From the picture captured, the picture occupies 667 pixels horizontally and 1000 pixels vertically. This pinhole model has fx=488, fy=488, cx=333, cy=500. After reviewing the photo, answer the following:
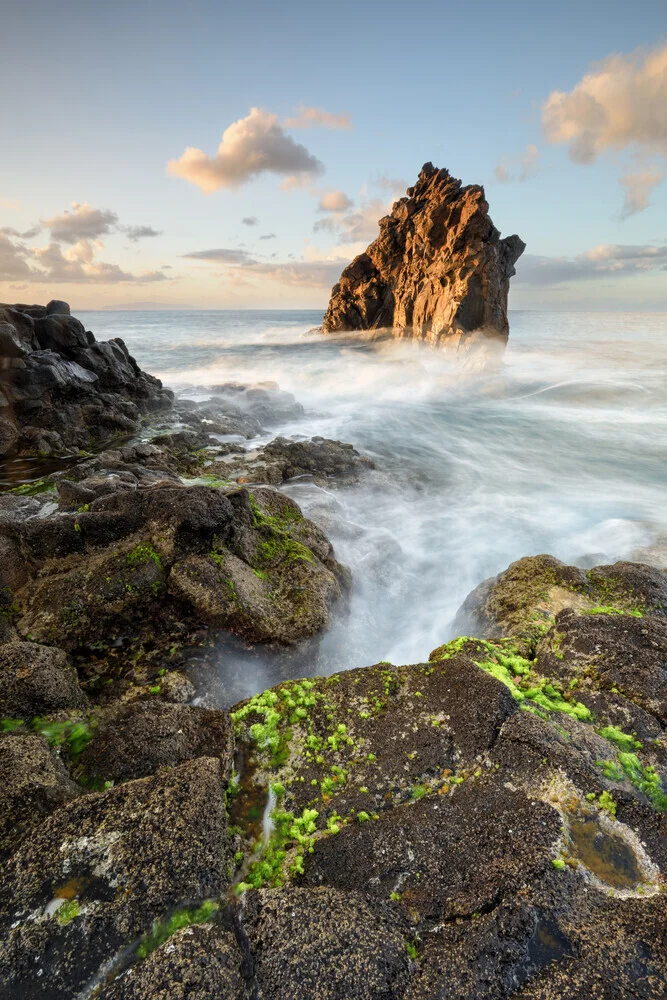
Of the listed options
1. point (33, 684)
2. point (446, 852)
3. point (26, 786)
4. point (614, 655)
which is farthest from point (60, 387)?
point (446, 852)

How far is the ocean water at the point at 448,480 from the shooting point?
33.7 ft

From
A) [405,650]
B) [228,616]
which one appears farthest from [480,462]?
[228,616]

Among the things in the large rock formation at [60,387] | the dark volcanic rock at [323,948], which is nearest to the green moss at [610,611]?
the dark volcanic rock at [323,948]

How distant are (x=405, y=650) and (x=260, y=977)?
6832 millimetres

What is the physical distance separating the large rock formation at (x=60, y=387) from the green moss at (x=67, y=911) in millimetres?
16656

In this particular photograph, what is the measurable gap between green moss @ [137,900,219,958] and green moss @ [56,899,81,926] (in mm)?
440

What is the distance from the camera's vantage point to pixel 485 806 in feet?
12.2

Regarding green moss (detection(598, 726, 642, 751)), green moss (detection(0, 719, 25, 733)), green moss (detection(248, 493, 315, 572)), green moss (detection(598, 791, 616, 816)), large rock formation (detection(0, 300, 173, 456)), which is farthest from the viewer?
large rock formation (detection(0, 300, 173, 456))

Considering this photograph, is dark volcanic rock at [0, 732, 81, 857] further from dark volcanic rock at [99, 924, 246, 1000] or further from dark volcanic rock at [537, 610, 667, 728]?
dark volcanic rock at [537, 610, 667, 728]

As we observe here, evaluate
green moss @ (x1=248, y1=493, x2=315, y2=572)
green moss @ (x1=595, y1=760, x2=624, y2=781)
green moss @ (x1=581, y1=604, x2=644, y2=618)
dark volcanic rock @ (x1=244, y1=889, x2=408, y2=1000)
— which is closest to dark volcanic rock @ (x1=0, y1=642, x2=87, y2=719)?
dark volcanic rock @ (x1=244, y1=889, x2=408, y2=1000)

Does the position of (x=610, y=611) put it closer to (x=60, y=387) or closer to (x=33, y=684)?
(x=33, y=684)

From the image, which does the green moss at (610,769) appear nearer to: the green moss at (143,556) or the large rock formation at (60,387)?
the green moss at (143,556)

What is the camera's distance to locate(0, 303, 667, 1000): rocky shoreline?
2748mm

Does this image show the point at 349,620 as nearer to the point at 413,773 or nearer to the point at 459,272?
the point at 413,773
